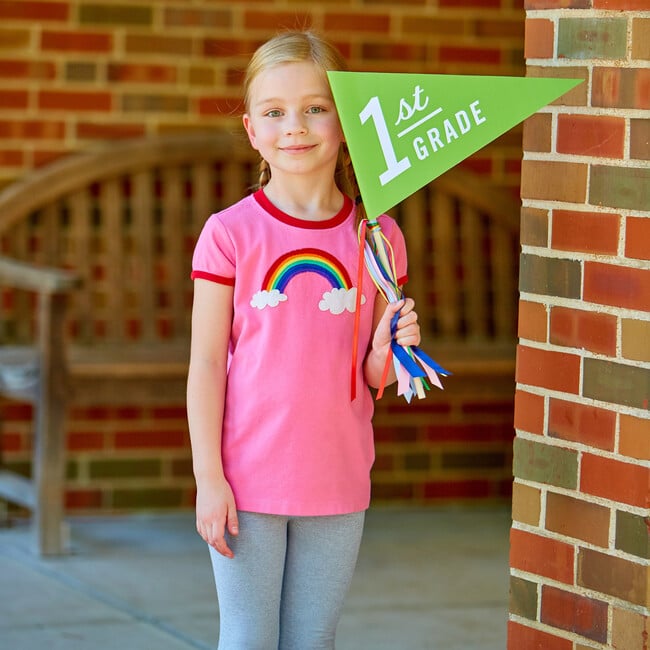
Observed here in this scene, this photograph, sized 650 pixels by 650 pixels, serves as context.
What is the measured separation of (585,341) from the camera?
257 cm

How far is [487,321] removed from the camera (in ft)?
16.5

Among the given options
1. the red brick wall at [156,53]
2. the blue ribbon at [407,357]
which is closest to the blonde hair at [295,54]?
the blue ribbon at [407,357]

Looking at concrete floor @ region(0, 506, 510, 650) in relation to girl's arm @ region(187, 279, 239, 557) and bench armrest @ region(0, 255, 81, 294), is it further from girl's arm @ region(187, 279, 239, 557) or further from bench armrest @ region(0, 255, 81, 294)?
girl's arm @ region(187, 279, 239, 557)

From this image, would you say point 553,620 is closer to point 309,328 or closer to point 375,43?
point 309,328

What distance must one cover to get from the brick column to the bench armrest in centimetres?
182

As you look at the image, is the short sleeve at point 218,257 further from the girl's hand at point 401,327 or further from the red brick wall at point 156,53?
the red brick wall at point 156,53

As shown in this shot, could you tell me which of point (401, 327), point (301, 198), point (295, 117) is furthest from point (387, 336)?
point (295, 117)

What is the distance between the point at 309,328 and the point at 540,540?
66 cm

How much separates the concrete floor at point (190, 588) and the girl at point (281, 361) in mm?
1191

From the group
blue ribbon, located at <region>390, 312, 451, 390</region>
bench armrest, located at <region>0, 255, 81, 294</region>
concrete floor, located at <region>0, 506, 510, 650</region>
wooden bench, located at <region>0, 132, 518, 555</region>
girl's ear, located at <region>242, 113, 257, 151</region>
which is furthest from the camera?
wooden bench, located at <region>0, 132, 518, 555</region>

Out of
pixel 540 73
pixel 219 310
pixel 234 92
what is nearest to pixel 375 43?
pixel 234 92

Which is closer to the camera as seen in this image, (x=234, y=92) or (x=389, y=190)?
(x=389, y=190)

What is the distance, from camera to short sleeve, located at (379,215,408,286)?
2.54 meters

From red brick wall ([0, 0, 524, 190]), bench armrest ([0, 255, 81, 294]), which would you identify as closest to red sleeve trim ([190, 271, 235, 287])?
bench armrest ([0, 255, 81, 294])
